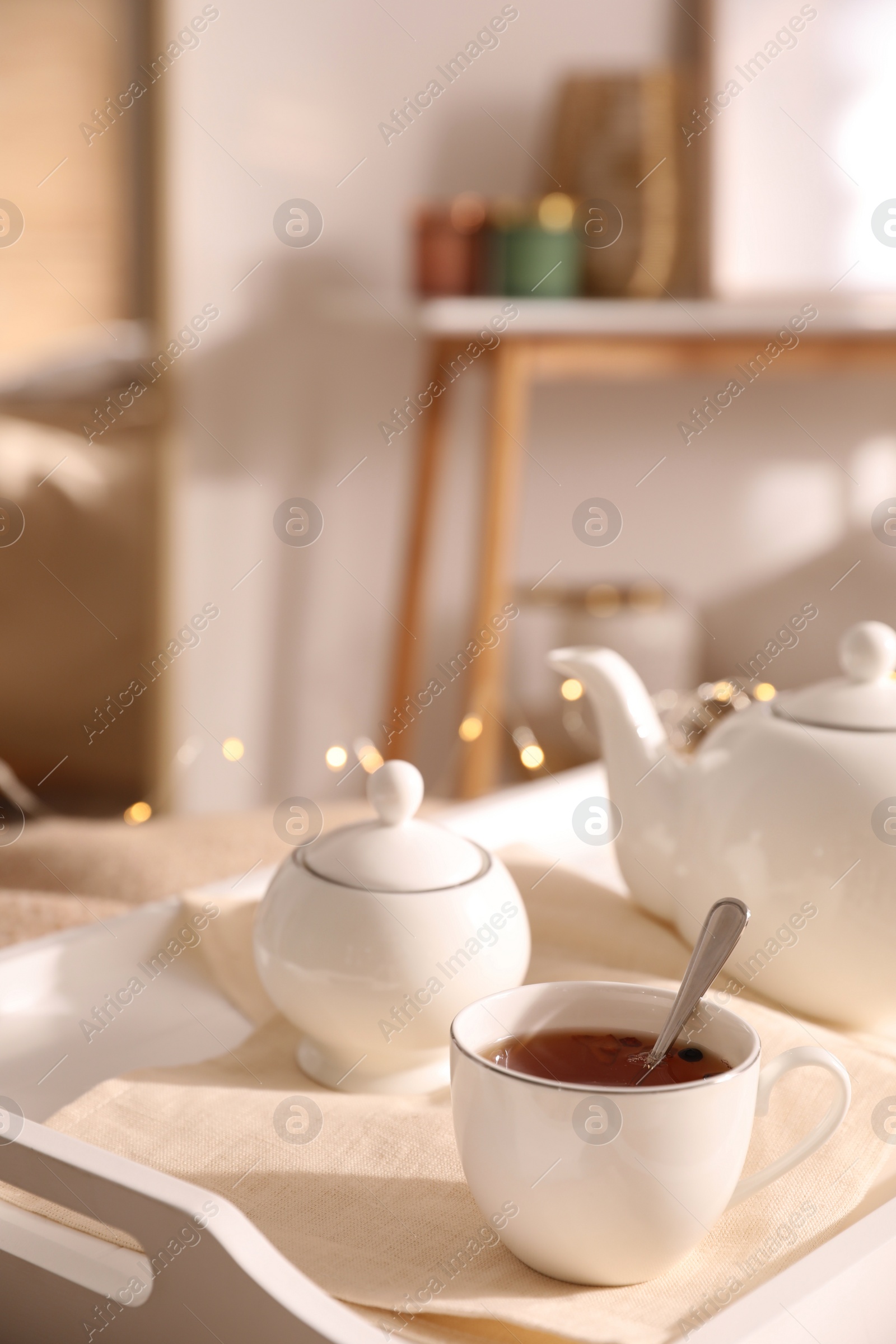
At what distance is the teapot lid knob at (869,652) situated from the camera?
63 centimetres

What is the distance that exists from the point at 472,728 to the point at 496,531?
0.30 meters

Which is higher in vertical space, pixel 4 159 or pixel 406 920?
pixel 4 159

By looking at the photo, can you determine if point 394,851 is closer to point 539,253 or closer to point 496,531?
point 496,531

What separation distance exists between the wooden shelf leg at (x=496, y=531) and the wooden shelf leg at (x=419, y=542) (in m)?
0.12

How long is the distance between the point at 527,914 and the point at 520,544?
62.0 inches

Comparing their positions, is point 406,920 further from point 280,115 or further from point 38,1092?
point 280,115

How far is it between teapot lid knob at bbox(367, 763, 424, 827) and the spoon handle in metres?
0.15

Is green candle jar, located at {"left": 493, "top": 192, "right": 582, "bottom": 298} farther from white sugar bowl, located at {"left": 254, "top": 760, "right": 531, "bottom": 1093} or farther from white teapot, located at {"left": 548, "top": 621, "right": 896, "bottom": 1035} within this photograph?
white sugar bowl, located at {"left": 254, "top": 760, "right": 531, "bottom": 1093}

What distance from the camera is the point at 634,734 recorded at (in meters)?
0.73

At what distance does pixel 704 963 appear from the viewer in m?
0.49

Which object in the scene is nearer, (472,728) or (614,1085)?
(614,1085)

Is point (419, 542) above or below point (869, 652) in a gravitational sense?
below

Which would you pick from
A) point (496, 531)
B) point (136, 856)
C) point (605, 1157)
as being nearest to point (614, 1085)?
point (605, 1157)

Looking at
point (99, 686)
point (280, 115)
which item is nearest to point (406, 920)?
point (99, 686)
